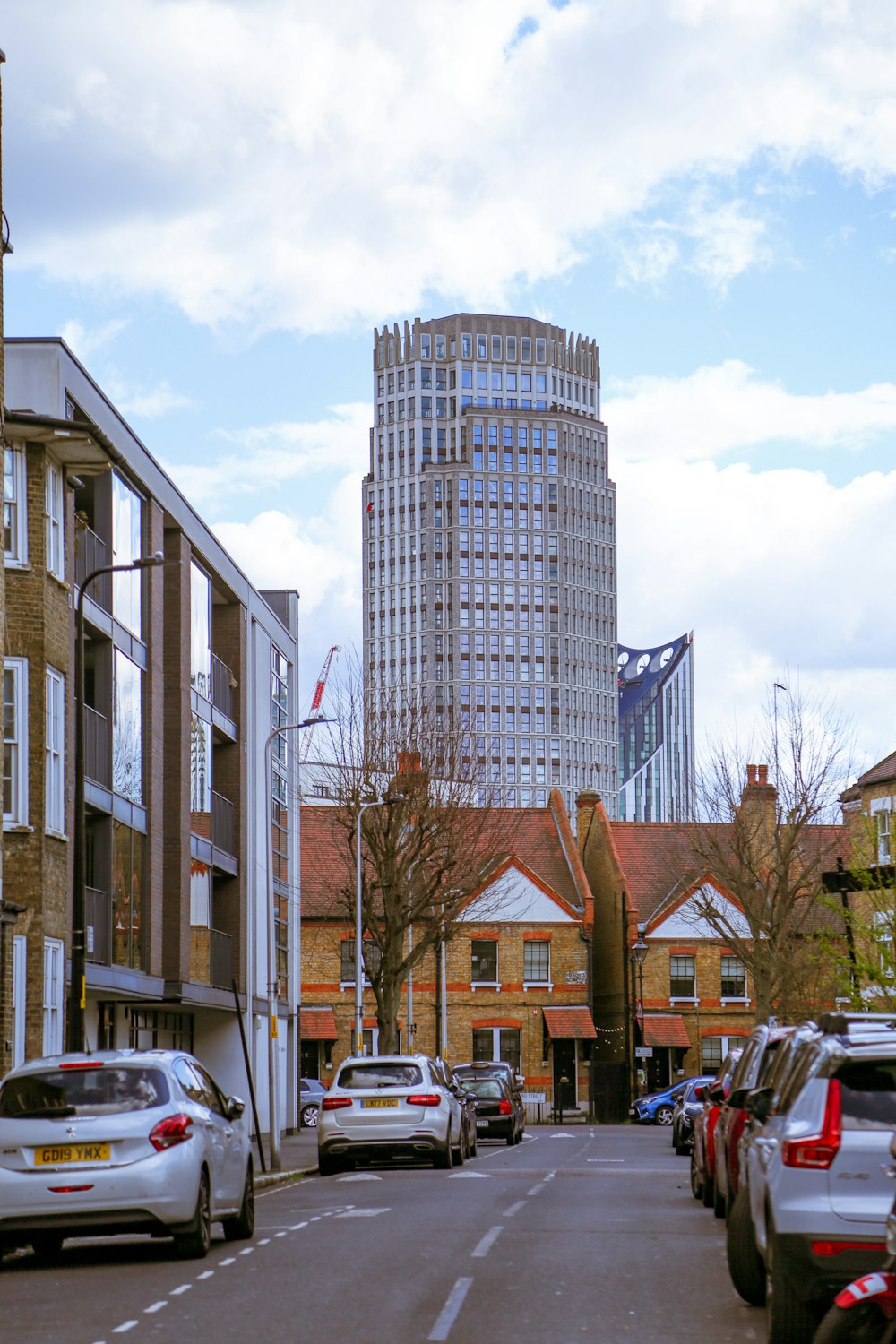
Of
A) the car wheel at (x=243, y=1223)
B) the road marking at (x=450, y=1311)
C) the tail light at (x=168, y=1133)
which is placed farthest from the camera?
the car wheel at (x=243, y=1223)

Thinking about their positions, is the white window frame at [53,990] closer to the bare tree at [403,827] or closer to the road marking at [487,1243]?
the road marking at [487,1243]

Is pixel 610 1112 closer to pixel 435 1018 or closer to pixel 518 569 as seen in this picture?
pixel 435 1018

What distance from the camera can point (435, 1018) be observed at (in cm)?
6869

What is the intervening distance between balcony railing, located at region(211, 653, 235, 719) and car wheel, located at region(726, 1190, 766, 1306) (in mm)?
31488

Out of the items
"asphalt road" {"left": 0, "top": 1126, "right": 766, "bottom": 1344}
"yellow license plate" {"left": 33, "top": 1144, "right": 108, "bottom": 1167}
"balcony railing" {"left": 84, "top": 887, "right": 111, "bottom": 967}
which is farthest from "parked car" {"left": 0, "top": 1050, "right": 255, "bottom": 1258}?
"balcony railing" {"left": 84, "top": 887, "right": 111, "bottom": 967}

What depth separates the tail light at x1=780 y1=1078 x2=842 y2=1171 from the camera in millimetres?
9477

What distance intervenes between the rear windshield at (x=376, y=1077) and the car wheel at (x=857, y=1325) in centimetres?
2148

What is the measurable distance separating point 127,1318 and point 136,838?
23.1m

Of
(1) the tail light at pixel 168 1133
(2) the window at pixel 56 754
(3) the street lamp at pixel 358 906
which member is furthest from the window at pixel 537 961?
(1) the tail light at pixel 168 1133

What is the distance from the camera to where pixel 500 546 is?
578 ft

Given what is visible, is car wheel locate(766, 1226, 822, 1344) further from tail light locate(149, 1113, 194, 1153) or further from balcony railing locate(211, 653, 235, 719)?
balcony railing locate(211, 653, 235, 719)

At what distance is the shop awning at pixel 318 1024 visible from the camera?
228ft

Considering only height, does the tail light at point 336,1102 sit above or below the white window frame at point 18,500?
below

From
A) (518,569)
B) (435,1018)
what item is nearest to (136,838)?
(435,1018)
